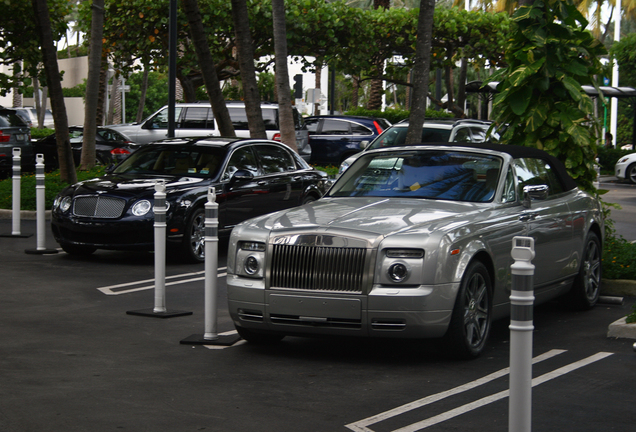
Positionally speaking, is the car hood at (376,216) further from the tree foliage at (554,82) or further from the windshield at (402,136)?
the windshield at (402,136)

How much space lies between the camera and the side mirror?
7.52m

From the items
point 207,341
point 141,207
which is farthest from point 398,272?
point 141,207

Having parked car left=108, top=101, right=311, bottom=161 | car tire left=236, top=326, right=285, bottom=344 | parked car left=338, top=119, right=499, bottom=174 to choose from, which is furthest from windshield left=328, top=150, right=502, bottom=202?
parked car left=108, top=101, right=311, bottom=161

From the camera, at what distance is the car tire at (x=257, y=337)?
704 centimetres

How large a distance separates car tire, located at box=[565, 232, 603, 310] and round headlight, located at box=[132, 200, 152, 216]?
16.9ft

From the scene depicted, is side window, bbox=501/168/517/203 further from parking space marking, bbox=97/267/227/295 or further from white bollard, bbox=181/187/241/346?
parking space marking, bbox=97/267/227/295

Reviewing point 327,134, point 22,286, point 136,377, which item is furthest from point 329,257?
point 327,134

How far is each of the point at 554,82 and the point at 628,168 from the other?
19774 mm

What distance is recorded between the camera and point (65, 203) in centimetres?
1157

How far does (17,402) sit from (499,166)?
14.4 ft

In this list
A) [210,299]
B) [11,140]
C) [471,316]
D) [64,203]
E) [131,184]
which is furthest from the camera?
[11,140]

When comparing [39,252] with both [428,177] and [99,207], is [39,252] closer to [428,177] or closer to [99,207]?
[99,207]

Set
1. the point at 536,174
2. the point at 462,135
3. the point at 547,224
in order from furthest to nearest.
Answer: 1. the point at 462,135
2. the point at 536,174
3. the point at 547,224

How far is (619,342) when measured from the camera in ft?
23.9
